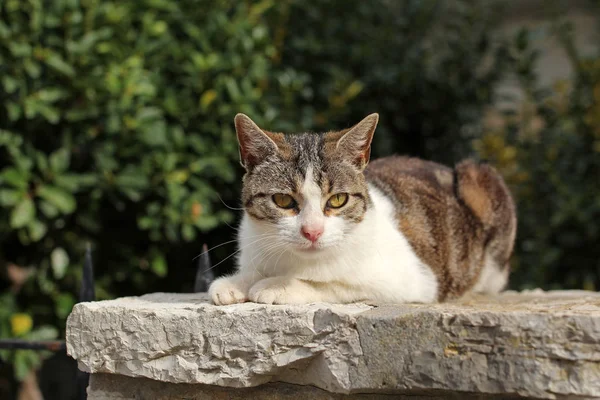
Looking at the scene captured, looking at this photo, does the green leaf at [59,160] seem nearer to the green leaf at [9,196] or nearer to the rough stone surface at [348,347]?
the green leaf at [9,196]

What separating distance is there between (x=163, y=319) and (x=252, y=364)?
35 cm

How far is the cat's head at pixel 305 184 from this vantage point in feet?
8.59

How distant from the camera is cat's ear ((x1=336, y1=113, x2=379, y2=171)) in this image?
2774mm

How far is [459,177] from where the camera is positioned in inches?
147

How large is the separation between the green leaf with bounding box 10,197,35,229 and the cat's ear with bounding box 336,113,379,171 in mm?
1727

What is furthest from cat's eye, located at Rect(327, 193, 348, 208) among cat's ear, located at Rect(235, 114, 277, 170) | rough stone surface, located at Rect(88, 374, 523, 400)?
rough stone surface, located at Rect(88, 374, 523, 400)

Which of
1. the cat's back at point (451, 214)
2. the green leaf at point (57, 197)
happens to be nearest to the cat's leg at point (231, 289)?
the cat's back at point (451, 214)

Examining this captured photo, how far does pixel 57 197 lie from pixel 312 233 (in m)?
1.69

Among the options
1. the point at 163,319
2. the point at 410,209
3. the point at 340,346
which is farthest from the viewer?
the point at 410,209

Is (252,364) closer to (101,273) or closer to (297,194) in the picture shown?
(297,194)

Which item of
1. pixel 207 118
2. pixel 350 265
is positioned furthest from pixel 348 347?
pixel 207 118

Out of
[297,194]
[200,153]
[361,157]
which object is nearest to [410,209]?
[361,157]

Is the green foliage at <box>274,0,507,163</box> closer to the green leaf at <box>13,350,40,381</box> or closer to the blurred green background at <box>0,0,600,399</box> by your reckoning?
the blurred green background at <box>0,0,600,399</box>

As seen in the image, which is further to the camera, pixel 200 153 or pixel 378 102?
pixel 378 102
